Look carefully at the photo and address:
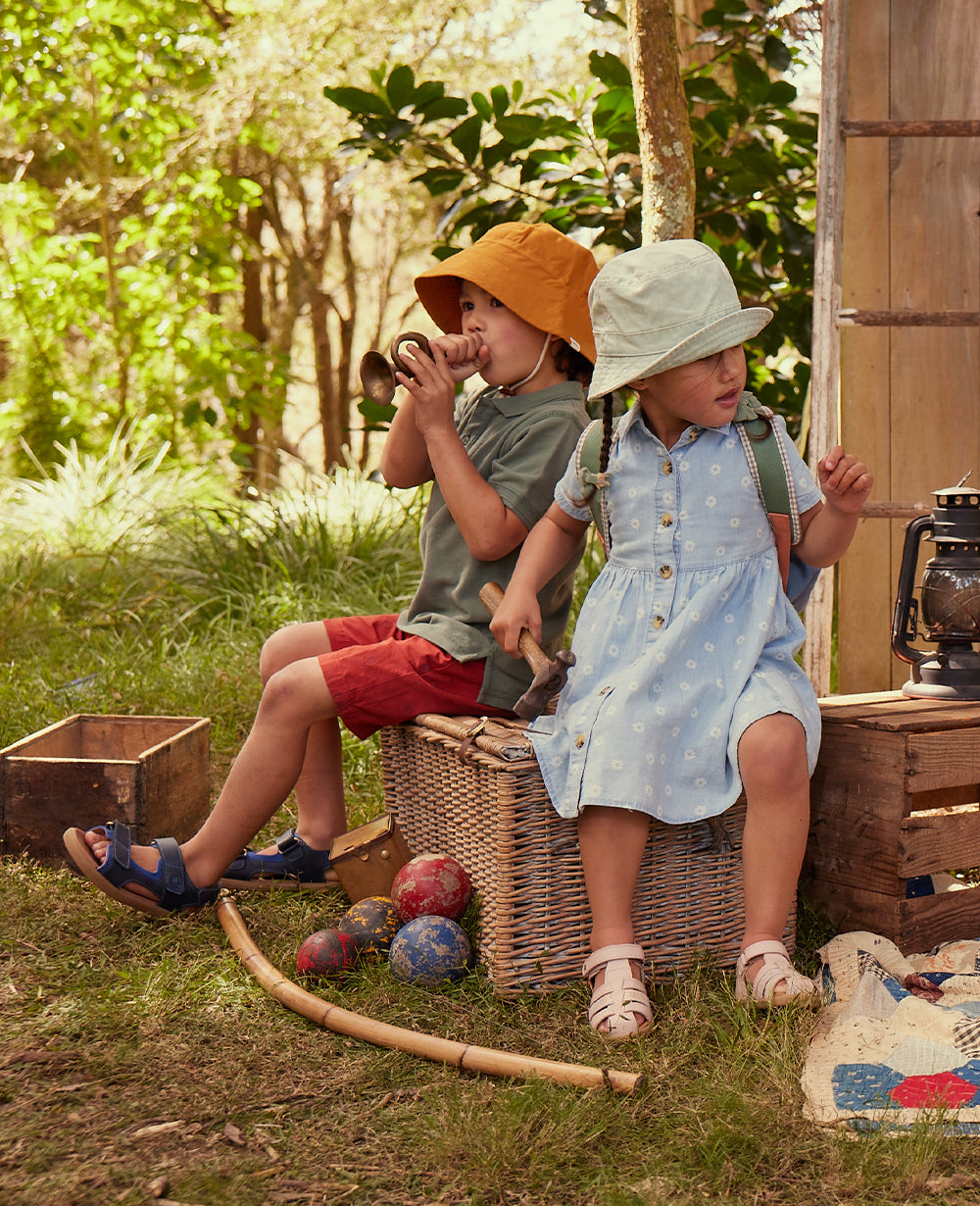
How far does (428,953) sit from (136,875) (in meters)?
0.66

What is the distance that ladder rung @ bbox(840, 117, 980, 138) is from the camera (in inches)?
137

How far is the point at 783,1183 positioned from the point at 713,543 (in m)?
1.08

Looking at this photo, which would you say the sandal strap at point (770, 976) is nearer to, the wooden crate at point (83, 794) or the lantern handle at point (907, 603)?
the lantern handle at point (907, 603)

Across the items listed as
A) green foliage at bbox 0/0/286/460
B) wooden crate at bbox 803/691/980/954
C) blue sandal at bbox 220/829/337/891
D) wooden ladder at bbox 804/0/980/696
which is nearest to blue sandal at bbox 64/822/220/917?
blue sandal at bbox 220/829/337/891

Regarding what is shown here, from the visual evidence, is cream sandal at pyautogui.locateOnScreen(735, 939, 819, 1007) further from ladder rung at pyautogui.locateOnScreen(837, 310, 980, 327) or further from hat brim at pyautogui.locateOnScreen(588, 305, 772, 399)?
ladder rung at pyautogui.locateOnScreen(837, 310, 980, 327)

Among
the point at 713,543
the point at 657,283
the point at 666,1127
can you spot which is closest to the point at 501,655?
the point at 713,543

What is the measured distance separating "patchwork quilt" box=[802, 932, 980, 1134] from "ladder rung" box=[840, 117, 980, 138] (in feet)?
7.49

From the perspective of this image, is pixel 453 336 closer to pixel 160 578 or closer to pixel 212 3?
pixel 160 578

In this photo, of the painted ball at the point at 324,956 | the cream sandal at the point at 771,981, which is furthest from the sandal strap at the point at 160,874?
the cream sandal at the point at 771,981

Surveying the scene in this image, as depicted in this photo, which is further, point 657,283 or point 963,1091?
point 657,283

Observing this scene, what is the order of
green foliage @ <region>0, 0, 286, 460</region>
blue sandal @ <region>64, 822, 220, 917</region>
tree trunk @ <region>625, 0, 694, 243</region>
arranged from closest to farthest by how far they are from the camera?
blue sandal @ <region>64, 822, 220, 917</region> → tree trunk @ <region>625, 0, 694, 243</region> → green foliage @ <region>0, 0, 286, 460</region>

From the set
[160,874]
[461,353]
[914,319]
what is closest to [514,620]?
[461,353]

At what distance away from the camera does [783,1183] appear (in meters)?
1.65

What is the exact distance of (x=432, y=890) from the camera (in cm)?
234
